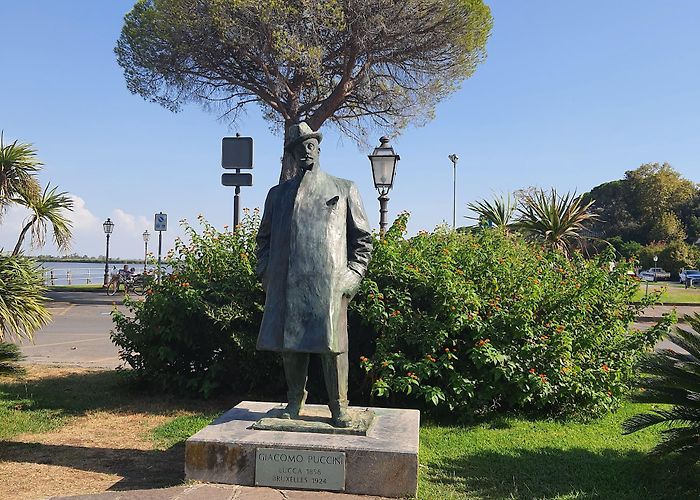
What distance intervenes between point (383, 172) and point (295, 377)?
6.01 metres

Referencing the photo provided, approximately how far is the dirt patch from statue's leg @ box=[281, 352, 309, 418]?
86 centimetres

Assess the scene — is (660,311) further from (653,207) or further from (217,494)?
(653,207)

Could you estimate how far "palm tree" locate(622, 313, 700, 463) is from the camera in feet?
13.8

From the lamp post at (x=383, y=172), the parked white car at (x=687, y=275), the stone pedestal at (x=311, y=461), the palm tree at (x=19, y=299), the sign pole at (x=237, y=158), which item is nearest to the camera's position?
the stone pedestal at (x=311, y=461)

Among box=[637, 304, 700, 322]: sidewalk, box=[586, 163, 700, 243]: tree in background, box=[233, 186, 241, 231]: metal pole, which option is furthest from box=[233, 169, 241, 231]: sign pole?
box=[586, 163, 700, 243]: tree in background

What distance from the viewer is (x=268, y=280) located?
14.3 feet

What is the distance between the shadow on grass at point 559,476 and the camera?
4.27m

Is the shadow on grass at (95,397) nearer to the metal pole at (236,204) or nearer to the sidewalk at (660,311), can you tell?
the metal pole at (236,204)

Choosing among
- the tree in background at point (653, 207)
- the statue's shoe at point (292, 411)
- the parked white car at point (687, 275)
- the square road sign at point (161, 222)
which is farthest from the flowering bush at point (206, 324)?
the tree in background at point (653, 207)

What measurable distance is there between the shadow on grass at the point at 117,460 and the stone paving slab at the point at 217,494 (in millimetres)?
373

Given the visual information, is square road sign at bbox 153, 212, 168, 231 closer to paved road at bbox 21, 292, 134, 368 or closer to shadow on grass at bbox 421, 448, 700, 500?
paved road at bbox 21, 292, 134, 368

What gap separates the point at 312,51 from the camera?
19656mm

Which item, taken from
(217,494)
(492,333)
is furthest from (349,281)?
(492,333)

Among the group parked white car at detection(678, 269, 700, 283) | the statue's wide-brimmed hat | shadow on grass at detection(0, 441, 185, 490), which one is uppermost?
parked white car at detection(678, 269, 700, 283)
